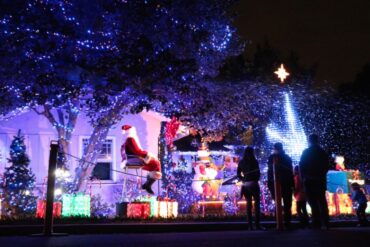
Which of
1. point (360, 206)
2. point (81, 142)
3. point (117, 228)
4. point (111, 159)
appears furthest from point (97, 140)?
point (360, 206)

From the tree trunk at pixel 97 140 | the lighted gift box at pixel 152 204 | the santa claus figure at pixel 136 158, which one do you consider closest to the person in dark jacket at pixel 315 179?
the santa claus figure at pixel 136 158

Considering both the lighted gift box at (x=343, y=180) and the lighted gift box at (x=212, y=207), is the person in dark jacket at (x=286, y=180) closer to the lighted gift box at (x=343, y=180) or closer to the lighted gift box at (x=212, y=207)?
the lighted gift box at (x=212, y=207)

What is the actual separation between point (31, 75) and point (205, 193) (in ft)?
21.8

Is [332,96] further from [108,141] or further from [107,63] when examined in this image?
[107,63]

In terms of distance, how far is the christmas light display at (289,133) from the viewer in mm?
17453

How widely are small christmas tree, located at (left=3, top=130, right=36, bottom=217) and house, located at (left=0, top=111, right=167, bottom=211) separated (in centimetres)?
91

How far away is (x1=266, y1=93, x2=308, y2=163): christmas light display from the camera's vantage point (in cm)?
1745

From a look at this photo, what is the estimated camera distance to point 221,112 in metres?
16.0

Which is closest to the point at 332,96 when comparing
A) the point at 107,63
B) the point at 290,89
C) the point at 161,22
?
the point at 290,89

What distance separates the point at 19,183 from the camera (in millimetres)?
15195

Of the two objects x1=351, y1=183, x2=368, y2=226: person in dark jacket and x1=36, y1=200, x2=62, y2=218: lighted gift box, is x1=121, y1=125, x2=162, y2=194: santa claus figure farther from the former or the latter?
x1=351, y1=183, x2=368, y2=226: person in dark jacket

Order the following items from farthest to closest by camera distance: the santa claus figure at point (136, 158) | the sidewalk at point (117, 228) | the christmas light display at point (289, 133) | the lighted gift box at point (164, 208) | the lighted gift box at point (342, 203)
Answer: the christmas light display at point (289, 133), the lighted gift box at point (342, 203), the lighted gift box at point (164, 208), the santa claus figure at point (136, 158), the sidewalk at point (117, 228)

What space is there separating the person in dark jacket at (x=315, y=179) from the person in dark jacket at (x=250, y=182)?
0.93m

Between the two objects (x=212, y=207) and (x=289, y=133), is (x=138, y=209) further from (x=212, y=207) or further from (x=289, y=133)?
(x=289, y=133)
